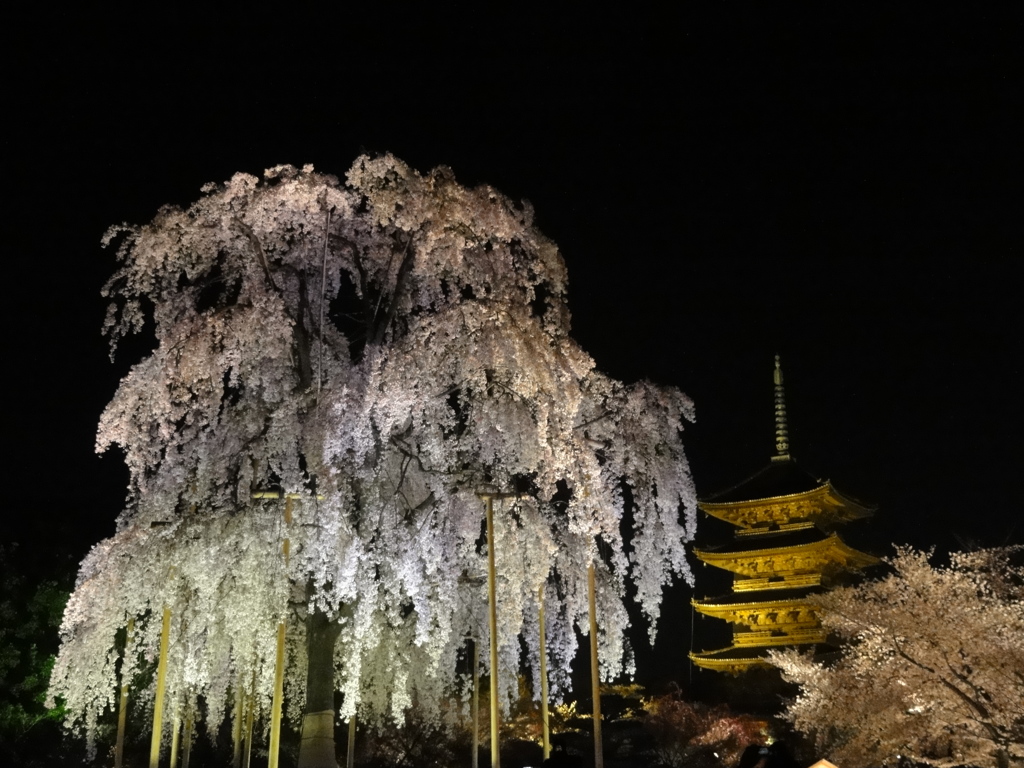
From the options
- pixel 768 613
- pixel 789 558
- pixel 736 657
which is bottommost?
pixel 736 657

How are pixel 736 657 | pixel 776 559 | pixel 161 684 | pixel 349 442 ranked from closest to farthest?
1. pixel 349 442
2. pixel 161 684
3. pixel 736 657
4. pixel 776 559

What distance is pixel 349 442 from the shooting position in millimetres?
11500

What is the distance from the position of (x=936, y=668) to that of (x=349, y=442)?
33.9 ft

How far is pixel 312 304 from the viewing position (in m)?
13.2

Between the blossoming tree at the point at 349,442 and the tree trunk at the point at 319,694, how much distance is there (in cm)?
3

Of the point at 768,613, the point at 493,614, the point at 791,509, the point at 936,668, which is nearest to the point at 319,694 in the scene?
the point at 493,614

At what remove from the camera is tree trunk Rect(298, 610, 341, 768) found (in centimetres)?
1332

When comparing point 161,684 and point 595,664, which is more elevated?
point 595,664

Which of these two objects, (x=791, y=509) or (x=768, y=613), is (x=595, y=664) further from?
(x=791, y=509)

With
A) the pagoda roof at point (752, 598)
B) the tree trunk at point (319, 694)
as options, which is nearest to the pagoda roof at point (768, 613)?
the pagoda roof at point (752, 598)

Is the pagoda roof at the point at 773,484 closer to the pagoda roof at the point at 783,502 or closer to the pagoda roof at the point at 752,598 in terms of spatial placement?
the pagoda roof at the point at 783,502

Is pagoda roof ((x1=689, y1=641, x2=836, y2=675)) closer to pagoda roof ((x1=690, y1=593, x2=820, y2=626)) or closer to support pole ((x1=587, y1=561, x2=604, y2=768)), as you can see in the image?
pagoda roof ((x1=690, y1=593, x2=820, y2=626))

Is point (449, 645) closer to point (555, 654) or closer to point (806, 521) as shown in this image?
point (555, 654)

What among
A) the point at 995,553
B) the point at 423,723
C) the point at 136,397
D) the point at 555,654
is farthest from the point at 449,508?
the point at 423,723
